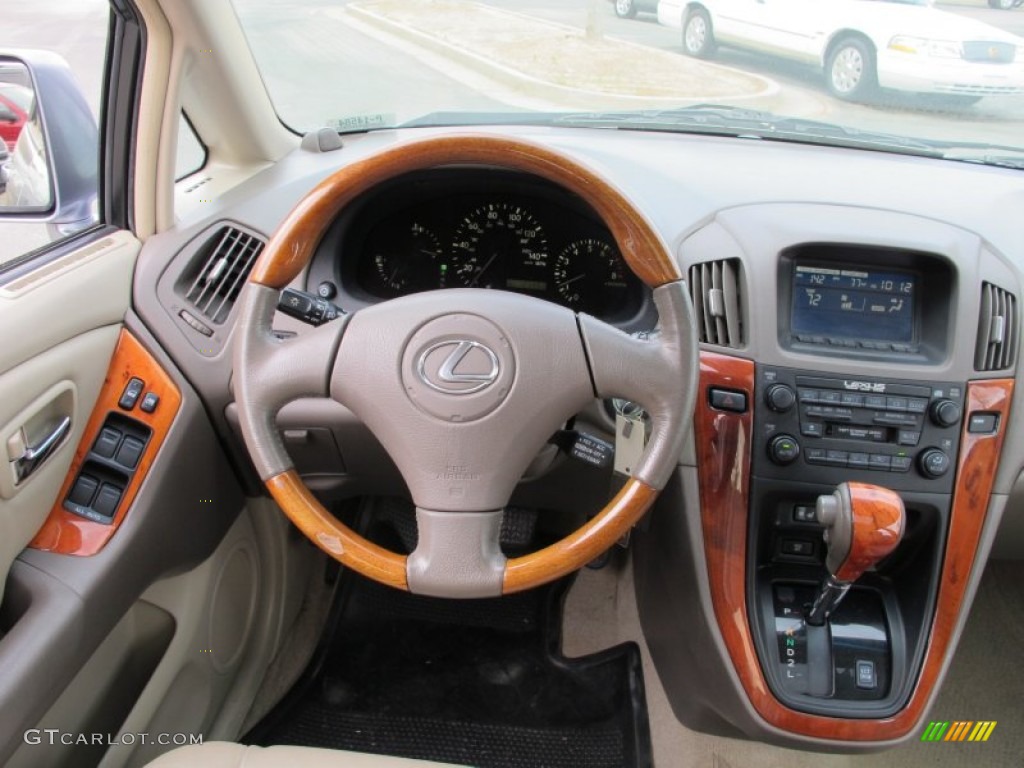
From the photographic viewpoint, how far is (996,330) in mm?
1528

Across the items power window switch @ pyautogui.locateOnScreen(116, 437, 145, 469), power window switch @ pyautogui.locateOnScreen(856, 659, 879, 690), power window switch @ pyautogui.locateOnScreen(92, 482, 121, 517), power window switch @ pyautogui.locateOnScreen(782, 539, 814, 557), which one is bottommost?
power window switch @ pyautogui.locateOnScreen(856, 659, 879, 690)

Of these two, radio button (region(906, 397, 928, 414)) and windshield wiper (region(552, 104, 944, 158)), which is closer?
radio button (region(906, 397, 928, 414))

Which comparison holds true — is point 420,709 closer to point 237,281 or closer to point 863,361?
point 237,281

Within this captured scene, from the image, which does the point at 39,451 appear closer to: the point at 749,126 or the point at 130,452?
the point at 130,452

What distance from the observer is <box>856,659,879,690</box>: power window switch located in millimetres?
1562

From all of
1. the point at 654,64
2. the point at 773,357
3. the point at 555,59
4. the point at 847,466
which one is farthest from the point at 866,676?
the point at 555,59

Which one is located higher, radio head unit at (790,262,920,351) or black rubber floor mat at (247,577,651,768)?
radio head unit at (790,262,920,351)

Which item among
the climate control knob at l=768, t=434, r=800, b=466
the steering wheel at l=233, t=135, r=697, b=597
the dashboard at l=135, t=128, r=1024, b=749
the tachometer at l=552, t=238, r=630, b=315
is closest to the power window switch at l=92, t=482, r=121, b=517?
the dashboard at l=135, t=128, r=1024, b=749

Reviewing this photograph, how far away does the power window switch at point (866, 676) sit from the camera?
156cm

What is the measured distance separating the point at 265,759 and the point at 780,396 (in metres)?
1.06

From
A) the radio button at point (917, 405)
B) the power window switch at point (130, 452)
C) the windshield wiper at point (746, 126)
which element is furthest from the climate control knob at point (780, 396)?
the power window switch at point (130, 452)

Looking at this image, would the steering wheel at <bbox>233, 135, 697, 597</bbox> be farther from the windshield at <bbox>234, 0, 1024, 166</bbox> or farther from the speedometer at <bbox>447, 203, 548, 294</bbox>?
the windshield at <bbox>234, 0, 1024, 166</bbox>

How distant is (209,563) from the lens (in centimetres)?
180

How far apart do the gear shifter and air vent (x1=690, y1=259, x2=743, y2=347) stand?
350 millimetres
